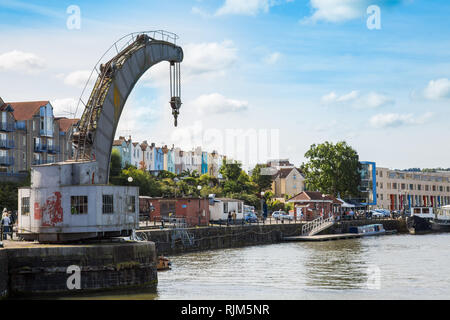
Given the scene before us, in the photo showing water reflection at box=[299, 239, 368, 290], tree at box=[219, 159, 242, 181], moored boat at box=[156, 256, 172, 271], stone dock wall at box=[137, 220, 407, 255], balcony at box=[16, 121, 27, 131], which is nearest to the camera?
water reflection at box=[299, 239, 368, 290]

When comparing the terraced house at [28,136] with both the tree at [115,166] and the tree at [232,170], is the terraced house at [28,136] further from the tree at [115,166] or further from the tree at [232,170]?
the tree at [232,170]

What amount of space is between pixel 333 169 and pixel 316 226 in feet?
134

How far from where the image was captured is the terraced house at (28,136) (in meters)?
80.9

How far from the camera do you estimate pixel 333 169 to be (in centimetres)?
11869

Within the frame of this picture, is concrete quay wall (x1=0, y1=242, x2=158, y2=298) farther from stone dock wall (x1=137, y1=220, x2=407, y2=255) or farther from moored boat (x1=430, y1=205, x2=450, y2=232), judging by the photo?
moored boat (x1=430, y1=205, x2=450, y2=232)

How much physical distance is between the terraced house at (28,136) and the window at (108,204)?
50.9 meters

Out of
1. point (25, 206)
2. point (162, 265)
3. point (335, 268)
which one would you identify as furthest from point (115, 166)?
point (25, 206)

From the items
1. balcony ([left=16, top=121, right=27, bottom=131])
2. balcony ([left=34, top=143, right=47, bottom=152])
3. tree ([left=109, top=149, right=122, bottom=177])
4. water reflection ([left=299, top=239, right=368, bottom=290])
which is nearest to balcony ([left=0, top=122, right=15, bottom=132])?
balcony ([left=16, top=121, right=27, bottom=131])

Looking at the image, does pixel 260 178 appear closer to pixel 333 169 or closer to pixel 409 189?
pixel 333 169

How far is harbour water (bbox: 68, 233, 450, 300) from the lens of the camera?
2814cm

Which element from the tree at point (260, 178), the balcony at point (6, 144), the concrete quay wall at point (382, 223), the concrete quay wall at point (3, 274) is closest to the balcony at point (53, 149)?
the balcony at point (6, 144)

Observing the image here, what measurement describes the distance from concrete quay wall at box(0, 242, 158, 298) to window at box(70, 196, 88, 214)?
157 centimetres
